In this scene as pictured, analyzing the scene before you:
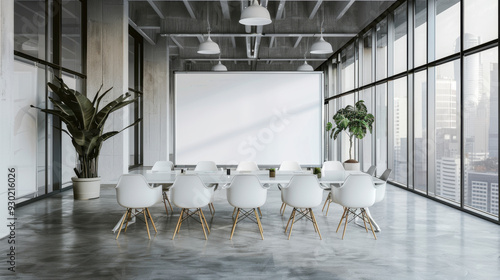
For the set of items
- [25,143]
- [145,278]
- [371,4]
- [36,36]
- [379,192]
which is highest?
[371,4]

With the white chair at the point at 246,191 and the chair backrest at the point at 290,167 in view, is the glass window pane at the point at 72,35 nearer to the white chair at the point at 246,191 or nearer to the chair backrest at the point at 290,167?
the chair backrest at the point at 290,167

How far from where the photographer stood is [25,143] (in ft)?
22.7

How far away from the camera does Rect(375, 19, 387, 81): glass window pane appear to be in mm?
9439

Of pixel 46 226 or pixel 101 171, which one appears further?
pixel 101 171

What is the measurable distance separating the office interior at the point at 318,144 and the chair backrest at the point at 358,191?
418 mm

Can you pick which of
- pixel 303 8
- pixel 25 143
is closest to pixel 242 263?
pixel 25 143

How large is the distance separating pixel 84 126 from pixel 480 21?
650 cm

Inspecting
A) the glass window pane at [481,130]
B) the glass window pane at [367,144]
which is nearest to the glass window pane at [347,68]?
the glass window pane at [367,144]

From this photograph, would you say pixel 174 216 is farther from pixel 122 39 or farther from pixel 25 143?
pixel 122 39

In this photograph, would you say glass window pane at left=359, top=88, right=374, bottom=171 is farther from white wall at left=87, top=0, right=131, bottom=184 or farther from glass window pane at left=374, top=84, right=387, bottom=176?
white wall at left=87, top=0, right=131, bottom=184

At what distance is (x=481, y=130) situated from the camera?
19.1ft

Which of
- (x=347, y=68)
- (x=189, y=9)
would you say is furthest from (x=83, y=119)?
(x=347, y=68)

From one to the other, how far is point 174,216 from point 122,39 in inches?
200

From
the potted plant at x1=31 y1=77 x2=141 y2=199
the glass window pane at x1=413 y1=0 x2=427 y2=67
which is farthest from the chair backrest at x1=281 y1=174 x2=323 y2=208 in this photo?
the glass window pane at x1=413 y1=0 x2=427 y2=67
